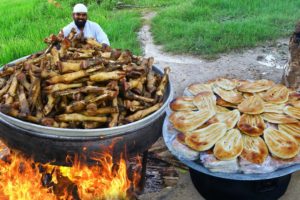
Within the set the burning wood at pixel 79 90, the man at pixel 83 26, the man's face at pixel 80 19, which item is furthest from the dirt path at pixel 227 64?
the burning wood at pixel 79 90

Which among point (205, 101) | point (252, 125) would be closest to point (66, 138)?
point (205, 101)

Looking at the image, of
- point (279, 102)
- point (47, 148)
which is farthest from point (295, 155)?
point (47, 148)

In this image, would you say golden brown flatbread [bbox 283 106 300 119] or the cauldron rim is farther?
golden brown flatbread [bbox 283 106 300 119]

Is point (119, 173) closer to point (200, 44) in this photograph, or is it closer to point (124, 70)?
point (124, 70)

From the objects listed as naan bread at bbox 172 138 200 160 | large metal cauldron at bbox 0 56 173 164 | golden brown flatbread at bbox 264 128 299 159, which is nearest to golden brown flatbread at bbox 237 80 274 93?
golden brown flatbread at bbox 264 128 299 159

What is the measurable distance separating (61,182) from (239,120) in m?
2.24

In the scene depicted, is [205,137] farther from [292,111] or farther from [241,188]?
[292,111]

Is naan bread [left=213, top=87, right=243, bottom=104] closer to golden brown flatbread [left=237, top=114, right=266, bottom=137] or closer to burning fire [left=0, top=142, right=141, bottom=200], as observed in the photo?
golden brown flatbread [left=237, top=114, right=266, bottom=137]

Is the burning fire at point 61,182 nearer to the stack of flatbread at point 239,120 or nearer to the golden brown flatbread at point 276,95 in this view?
the stack of flatbread at point 239,120

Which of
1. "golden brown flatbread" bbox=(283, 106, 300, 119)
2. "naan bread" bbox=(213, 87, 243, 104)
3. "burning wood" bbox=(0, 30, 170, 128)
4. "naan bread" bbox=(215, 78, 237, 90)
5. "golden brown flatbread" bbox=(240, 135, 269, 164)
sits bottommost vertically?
"golden brown flatbread" bbox=(240, 135, 269, 164)

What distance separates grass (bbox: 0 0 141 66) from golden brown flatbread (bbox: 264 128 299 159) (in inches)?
210

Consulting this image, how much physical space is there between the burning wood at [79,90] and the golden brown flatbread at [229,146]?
727 mm

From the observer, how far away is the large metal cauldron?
3.21 m

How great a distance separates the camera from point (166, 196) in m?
4.65
